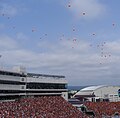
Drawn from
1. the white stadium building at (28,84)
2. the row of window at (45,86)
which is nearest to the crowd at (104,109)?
the white stadium building at (28,84)

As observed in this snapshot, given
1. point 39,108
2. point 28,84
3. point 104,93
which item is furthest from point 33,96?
point 104,93

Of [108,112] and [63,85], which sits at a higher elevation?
[63,85]

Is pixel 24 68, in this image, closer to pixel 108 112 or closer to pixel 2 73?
pixel 2 73

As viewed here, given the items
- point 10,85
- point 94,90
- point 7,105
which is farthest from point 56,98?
point 94,90

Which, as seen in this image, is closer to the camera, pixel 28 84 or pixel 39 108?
pixel 39 108

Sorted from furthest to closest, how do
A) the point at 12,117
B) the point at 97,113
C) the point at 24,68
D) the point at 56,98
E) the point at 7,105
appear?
the point at 97,113 < the point at 56,98 < the point at 24,68 < the point at 7,105 < the point at 12,117

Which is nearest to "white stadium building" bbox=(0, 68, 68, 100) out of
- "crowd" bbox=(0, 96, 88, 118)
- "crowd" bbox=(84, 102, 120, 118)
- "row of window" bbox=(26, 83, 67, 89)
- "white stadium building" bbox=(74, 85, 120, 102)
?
"row of window" bbox=(26, 83, 67, 89)

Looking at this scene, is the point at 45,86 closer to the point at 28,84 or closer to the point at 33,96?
the point at 33,96
